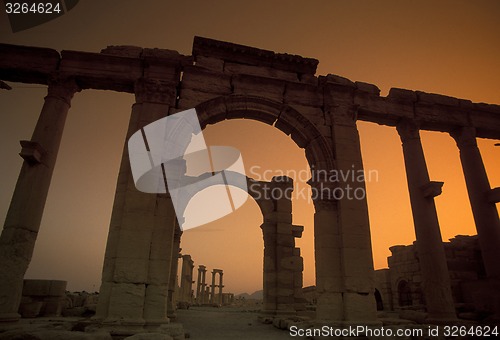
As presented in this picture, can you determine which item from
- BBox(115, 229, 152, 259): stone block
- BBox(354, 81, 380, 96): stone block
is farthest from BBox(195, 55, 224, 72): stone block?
BBox(115, 229, 152, 259): stone block

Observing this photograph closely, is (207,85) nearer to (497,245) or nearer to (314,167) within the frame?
(314,167)

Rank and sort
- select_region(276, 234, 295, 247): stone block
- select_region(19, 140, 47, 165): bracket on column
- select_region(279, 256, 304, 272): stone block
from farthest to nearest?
select_region(276, 234, 295, 247): stone block < select_region(279, 256, 304, 272): stone block < select_region(19, 140, 47, 165): bracket on column

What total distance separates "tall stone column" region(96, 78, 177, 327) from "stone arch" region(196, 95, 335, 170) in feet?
8.99

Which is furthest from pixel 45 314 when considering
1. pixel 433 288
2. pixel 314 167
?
pixel 433 288

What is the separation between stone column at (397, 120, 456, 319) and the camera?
8562 mm

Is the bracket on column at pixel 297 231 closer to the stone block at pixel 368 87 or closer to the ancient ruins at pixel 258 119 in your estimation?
the ancient ruins at pixel 258 119

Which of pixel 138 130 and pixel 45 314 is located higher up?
pixel 138 130

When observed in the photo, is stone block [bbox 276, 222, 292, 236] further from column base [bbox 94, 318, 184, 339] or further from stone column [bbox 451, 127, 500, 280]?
column base [bbox 94, 318, 184, 339]

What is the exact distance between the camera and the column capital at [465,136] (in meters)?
11.1

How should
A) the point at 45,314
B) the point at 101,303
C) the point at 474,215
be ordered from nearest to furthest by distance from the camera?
the point at 101,303 → the point at 474,215 → the point at 45,314

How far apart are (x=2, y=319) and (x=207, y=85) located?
25.0 feet

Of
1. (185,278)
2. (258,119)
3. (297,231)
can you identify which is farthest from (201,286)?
(258,119)

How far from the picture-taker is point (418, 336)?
703cm

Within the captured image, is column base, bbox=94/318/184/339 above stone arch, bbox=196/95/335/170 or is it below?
below
